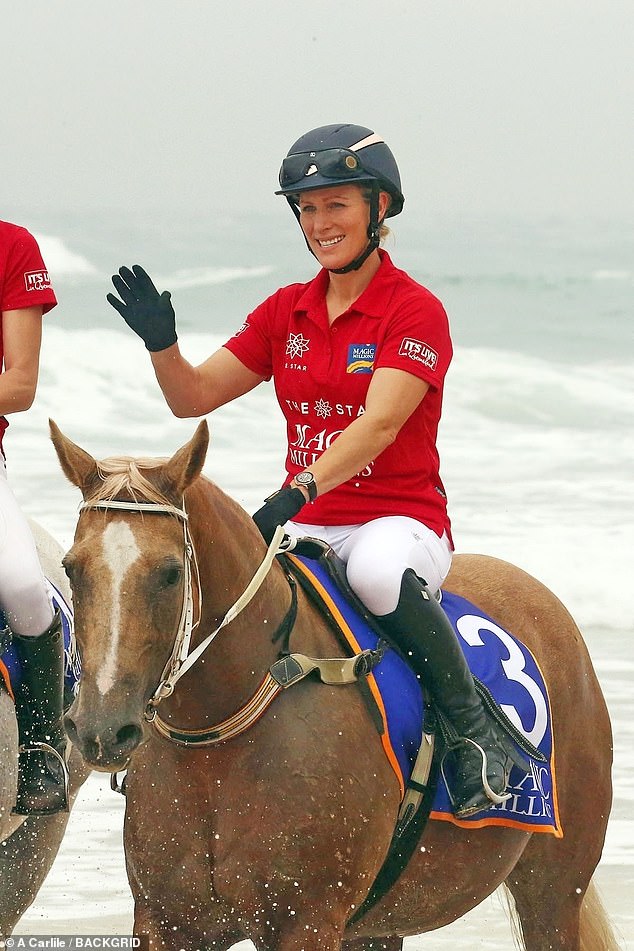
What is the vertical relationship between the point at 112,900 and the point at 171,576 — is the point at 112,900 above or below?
below

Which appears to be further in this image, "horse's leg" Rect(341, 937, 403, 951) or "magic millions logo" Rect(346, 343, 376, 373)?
"horse's leg" Rect(341, 937, 403, 951)

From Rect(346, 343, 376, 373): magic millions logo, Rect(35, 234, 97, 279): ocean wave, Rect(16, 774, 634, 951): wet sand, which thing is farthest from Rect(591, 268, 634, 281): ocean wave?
Rect(346, 343, 376, 373): magic millions logo

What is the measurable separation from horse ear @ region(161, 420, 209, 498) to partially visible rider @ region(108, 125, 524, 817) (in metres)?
0.58

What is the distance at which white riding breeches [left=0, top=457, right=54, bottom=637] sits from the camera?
4.44 m

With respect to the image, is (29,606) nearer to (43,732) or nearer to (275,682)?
(43,732)

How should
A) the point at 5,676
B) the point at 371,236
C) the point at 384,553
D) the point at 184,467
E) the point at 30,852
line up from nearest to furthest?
1. the point at 184,467
2. the point at 384,553
3. the point at 371,236
4. the point at 5,676
5. the point at 30,852

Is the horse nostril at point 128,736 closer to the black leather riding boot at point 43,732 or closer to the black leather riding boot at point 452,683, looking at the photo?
the black leather riding boot at point 452,683

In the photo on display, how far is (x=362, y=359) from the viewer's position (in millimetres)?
4152

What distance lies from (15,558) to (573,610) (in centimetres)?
848

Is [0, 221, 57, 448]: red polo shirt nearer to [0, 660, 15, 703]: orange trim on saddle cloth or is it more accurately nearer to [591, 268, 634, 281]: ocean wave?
[0, 660, 15, 703]: orange trim on saddle cloth

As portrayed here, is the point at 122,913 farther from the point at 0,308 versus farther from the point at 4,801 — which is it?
the point at 0,308

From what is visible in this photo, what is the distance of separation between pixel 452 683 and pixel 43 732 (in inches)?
54.9

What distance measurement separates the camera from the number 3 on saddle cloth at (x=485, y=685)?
3906mm

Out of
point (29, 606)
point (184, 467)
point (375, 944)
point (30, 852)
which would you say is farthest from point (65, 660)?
point (184, 467)
